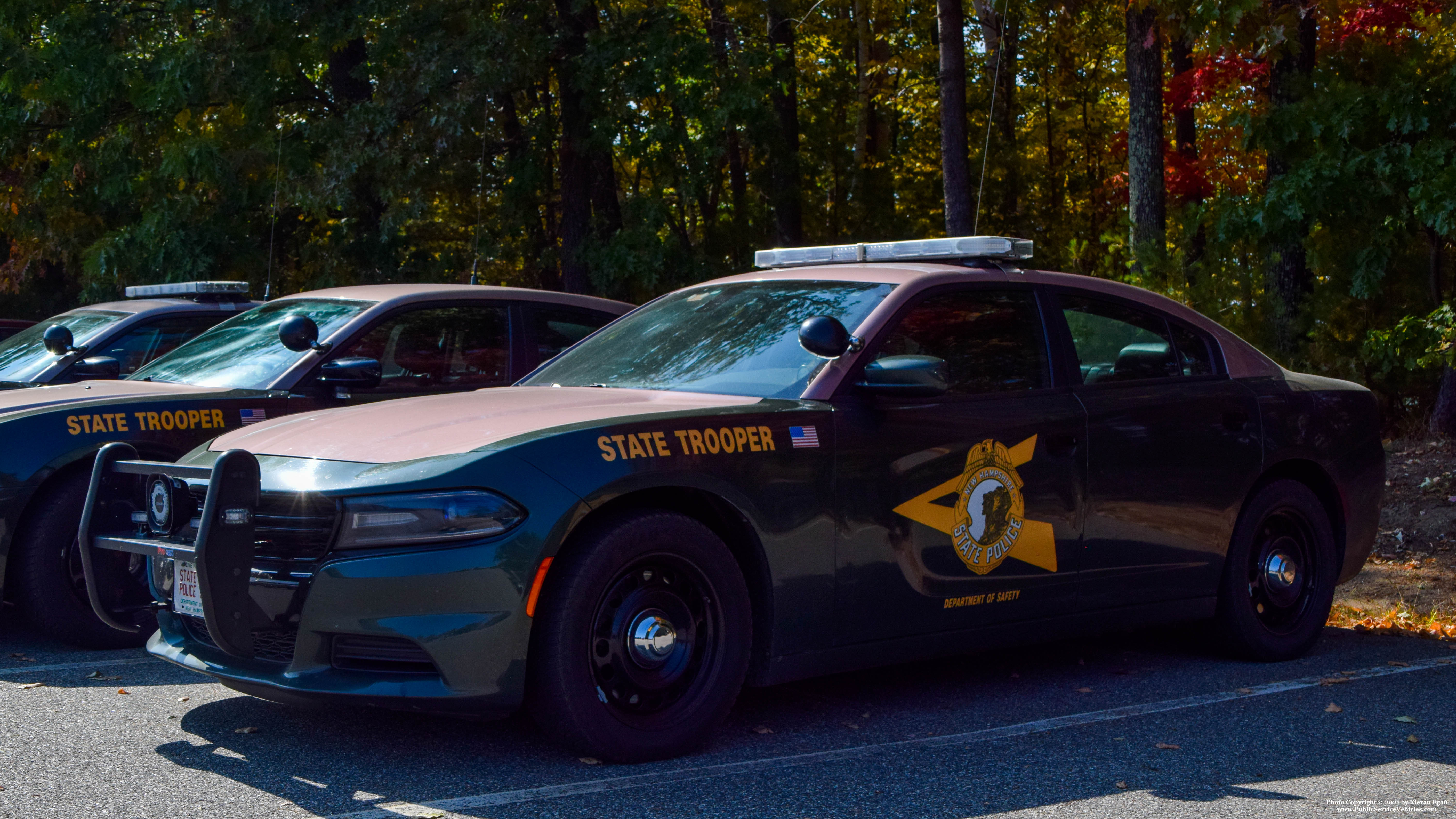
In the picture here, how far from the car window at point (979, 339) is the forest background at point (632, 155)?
5689 millimetres

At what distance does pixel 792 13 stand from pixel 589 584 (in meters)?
19.4

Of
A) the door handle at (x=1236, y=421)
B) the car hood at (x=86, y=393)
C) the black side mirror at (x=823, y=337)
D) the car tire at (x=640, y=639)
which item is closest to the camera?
the car tire at (x=640, y=639)

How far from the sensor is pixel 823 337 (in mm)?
4953

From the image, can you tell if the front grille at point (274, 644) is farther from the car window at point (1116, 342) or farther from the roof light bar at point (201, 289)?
the roof light bar at point (201, 289)

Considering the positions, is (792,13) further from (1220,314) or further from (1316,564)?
(1316,564)

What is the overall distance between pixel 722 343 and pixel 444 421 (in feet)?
3.91

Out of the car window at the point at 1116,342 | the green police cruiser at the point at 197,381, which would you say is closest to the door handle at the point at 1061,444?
the car window at the point at 1116,342

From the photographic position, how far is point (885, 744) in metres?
4.89

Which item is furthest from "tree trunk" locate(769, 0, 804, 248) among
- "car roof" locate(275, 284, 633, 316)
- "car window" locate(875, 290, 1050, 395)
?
"car window" locate(875, 290, 1050, 395)

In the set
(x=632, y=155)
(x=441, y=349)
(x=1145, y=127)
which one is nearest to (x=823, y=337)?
(x=441, y=349)

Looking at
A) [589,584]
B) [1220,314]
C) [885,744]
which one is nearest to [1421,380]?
[1220,314]

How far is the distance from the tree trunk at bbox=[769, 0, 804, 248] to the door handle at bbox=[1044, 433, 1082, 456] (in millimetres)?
14874

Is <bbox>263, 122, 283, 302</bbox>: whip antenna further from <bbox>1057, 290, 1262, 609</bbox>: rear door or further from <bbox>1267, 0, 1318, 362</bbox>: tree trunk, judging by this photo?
<bbox>1057, 290, 1262, 609</bbox>: rear door

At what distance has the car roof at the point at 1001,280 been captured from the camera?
219 inches
